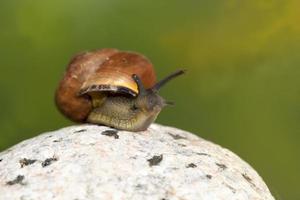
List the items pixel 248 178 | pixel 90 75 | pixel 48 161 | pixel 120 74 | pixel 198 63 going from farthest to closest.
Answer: pixel 198 63 → pixel 90 75 → pixel 120 74 → pixel 248 178 → pixel 48 161


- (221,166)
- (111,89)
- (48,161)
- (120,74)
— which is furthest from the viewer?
(120,74)

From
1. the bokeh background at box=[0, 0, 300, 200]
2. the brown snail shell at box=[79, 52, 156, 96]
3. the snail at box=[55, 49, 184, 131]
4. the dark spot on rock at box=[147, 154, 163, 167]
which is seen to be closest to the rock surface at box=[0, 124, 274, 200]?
the dark spot on rock at box=[147, 154, 163, 167]

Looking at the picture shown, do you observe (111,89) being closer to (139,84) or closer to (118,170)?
(139,84)

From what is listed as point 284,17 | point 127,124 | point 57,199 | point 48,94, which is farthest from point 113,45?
point 57,199

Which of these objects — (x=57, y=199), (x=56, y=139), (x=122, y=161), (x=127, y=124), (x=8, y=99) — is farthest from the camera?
(x=8, y=99)

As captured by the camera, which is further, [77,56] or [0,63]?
[0,63]

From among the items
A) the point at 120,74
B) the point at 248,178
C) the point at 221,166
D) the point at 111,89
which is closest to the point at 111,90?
the point at 111,89

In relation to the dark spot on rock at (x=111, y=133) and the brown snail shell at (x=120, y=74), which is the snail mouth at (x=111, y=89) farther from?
the dark spot on rock at (x=111, y=133)

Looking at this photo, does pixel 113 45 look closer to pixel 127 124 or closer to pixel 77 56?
pixel 77 56
